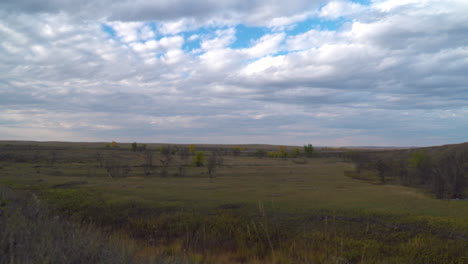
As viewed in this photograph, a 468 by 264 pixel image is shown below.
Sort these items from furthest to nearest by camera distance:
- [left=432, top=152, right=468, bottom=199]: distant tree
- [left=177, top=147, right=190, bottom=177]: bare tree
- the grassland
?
[left=177, top=147, right=190, bottom=177]: bare tree < [left=432, top=152, right=468, bottom=199]: distant tree < the grassland

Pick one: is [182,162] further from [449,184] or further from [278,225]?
[278,225]

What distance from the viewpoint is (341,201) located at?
22.2 meters

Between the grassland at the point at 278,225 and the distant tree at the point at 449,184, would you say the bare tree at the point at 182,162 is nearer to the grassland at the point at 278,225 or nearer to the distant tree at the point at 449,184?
the grassland at the point at 278,225

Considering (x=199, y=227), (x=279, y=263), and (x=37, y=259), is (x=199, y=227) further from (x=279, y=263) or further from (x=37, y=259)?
(x=37, y=259)

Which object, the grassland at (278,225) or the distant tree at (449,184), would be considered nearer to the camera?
the grassland at (278,225)

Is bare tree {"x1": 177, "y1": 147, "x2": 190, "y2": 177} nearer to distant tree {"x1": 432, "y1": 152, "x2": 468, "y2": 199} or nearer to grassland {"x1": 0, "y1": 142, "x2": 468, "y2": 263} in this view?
grassland {"x1": 0, "y1": 142, "x2": 468, "y2": 263}

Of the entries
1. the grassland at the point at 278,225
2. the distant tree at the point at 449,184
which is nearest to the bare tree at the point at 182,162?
the grassland at the point at 278,225

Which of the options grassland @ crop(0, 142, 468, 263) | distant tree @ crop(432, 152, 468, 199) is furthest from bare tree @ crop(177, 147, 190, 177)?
distant tree @ crop(432, 152, 468, 199)

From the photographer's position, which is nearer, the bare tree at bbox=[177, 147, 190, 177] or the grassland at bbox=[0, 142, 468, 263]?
the grassland at bbox=[0, 142, 468, 263]

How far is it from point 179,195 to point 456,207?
61.6 feet

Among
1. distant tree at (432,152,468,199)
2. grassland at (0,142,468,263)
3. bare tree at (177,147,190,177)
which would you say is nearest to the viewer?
grassland at (0,142,468,263)

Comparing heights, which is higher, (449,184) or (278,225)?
(449,184)

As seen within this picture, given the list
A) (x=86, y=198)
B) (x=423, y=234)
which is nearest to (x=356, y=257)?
(x=423, y=234)

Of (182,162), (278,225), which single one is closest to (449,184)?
(278,225)
